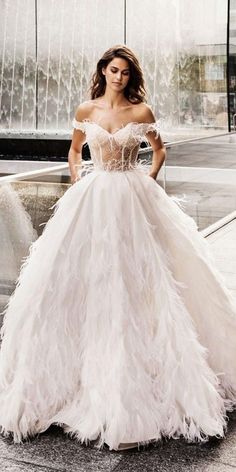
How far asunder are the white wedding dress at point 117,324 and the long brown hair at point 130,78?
18 cm

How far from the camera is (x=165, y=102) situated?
1514cm

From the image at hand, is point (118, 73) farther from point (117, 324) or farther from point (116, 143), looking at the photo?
point (117, 324)

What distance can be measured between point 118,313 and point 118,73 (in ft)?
3.73

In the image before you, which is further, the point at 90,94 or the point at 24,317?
the point at 90,94

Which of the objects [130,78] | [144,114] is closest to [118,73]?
[130,78]

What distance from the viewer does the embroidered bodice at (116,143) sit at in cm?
341

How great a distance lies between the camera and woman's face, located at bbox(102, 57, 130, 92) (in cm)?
341

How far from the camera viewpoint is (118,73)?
11.2 feet

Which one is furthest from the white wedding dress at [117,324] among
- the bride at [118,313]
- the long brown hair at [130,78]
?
the long brown hair at [130,78]

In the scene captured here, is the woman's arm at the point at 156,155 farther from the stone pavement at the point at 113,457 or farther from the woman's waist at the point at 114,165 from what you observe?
the stone pavement at the point at 113,457

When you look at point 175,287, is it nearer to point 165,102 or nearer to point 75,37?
point 165,102

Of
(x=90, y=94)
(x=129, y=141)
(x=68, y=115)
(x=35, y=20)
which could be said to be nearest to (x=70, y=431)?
(x=129, y=141)

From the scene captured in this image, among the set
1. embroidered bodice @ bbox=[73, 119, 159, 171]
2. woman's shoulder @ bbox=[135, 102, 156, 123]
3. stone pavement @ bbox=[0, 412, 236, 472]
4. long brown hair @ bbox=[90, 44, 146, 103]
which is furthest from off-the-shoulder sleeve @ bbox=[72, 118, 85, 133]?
stone pavement @ bbox=[0, 412, 236, 472]

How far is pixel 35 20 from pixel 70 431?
50.5 feet
